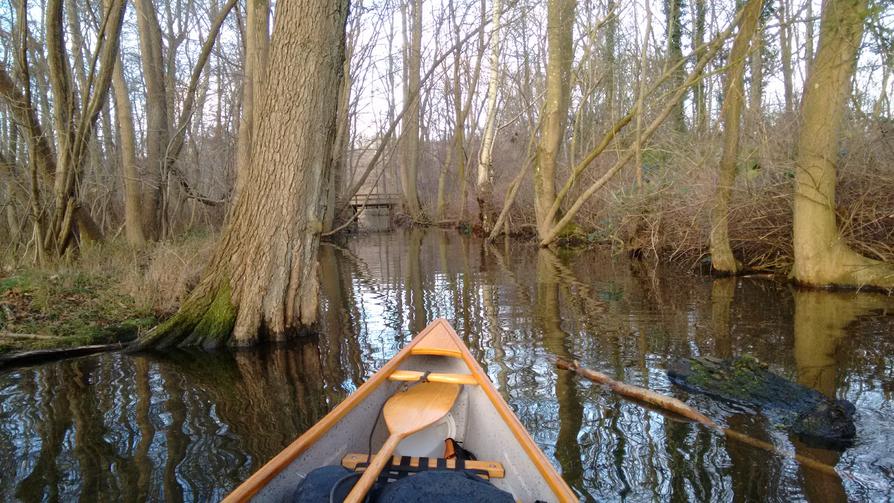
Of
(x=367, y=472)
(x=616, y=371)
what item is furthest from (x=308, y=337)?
(x=367, y=472)

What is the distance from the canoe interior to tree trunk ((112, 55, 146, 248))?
1041 centimetres

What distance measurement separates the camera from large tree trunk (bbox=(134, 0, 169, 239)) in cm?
1358

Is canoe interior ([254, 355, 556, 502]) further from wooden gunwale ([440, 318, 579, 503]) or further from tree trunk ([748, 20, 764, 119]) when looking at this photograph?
tree trunk ([748, 20, 764, 119])

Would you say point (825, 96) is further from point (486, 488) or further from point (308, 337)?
point (486, 488)

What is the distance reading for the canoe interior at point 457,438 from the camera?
2.81m

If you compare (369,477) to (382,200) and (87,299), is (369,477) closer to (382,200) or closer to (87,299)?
(87,299)

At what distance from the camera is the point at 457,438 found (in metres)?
3.89

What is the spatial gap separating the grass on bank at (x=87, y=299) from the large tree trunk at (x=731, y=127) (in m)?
8.61

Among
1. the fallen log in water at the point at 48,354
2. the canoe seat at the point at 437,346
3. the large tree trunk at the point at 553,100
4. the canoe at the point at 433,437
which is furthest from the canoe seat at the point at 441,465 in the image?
the large tree trunk at the point at 553,100

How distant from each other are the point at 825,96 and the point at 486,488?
Result: 9283mm

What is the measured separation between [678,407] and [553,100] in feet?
42.7

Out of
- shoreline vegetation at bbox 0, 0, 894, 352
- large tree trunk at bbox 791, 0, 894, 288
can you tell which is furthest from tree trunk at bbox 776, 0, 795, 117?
large tree trunk at bbox 791, 0, 894, 288

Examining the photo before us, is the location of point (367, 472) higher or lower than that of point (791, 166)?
lower

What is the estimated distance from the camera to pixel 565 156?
22.1m
